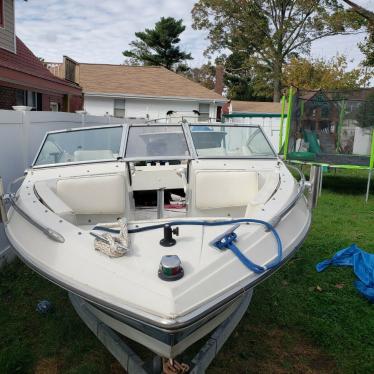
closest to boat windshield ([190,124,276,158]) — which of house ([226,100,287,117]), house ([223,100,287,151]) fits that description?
house ([223,100,287,151])

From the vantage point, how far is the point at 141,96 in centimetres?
2080

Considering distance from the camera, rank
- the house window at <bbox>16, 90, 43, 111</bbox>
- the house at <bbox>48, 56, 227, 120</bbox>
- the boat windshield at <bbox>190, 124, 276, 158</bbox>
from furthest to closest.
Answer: the house at <bbox>48, 56, 227, 120</bbox> → the house window at <bbox>16, 90, 43, 111</bbox> → the boat windshield at <bbox>190, 124, 276, 158</bbox>

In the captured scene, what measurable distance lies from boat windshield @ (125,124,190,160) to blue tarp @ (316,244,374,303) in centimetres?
206

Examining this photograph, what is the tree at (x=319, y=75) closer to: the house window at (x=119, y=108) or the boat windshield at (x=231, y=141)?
the house window at (x=119, y=108)

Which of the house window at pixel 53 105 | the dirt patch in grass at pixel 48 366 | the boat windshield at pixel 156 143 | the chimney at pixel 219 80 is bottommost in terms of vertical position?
the dirt patch in grass at pixel 48 366

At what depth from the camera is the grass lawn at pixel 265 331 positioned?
2.76 m

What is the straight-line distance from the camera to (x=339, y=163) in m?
8.52

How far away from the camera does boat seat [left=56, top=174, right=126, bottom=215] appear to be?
Result: 3430 mm

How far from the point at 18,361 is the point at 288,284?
2567mm

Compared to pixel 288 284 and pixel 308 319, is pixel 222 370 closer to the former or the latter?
pixel 308 319

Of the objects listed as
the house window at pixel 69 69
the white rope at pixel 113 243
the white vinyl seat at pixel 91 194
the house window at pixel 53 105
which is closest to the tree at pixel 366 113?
the white vinyl seat at pixel 91 194

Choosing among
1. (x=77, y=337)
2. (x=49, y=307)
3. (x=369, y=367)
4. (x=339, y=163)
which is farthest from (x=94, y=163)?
(x=339, y=163)

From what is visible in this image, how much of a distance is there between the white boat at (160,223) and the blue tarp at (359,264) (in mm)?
1173

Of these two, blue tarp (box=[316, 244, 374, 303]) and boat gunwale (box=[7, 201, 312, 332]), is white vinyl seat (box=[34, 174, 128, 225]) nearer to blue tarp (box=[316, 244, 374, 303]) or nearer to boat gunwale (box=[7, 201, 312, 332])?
boat gunwale (box=[7, 201, 312, 332])
